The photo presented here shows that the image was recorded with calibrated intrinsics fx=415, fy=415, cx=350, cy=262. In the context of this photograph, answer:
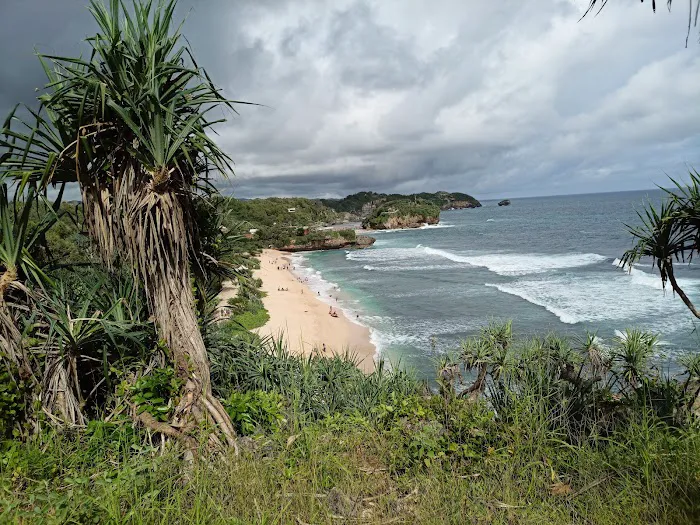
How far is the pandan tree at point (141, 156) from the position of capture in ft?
11.9

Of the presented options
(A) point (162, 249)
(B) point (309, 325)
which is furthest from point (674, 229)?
(B) point (309, 325)

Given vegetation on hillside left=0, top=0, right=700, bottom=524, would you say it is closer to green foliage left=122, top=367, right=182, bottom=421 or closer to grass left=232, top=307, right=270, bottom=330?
green foliage left=122, top=367, right=182, bottom=421

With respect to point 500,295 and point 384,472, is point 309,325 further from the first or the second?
point 384,472

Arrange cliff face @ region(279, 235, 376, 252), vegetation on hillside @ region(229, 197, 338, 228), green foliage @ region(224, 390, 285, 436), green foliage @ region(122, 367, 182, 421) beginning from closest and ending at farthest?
green foliage @ region(122, 367, 182, 421) → green foliage @ region(224, 390, 285, 436) → cliff face @ region(279, 235, 376, 252) → vegetation on hillside @ region(229, 197, 338, 228)

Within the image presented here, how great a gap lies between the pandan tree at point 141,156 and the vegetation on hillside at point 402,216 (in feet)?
332

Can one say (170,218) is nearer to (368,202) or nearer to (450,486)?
(450,486)

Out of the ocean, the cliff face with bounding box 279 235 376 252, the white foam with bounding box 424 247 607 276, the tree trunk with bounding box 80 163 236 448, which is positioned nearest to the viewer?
the tree trunk with bounding box 80 163 236 448

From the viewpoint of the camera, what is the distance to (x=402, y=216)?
10694cm

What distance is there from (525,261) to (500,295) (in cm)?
1758

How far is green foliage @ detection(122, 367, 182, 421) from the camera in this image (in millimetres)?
3900

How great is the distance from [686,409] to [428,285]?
28456 millimetres


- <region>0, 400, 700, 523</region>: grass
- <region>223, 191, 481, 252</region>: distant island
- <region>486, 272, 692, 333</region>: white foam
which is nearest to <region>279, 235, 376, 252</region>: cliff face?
<region>223, 191, 481, 252</region>: distant island

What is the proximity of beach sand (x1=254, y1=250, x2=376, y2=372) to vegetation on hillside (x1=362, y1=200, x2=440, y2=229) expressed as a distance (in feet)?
238

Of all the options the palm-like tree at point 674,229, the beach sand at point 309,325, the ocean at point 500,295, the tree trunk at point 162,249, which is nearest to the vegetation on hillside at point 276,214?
the ocean at point 500,295
